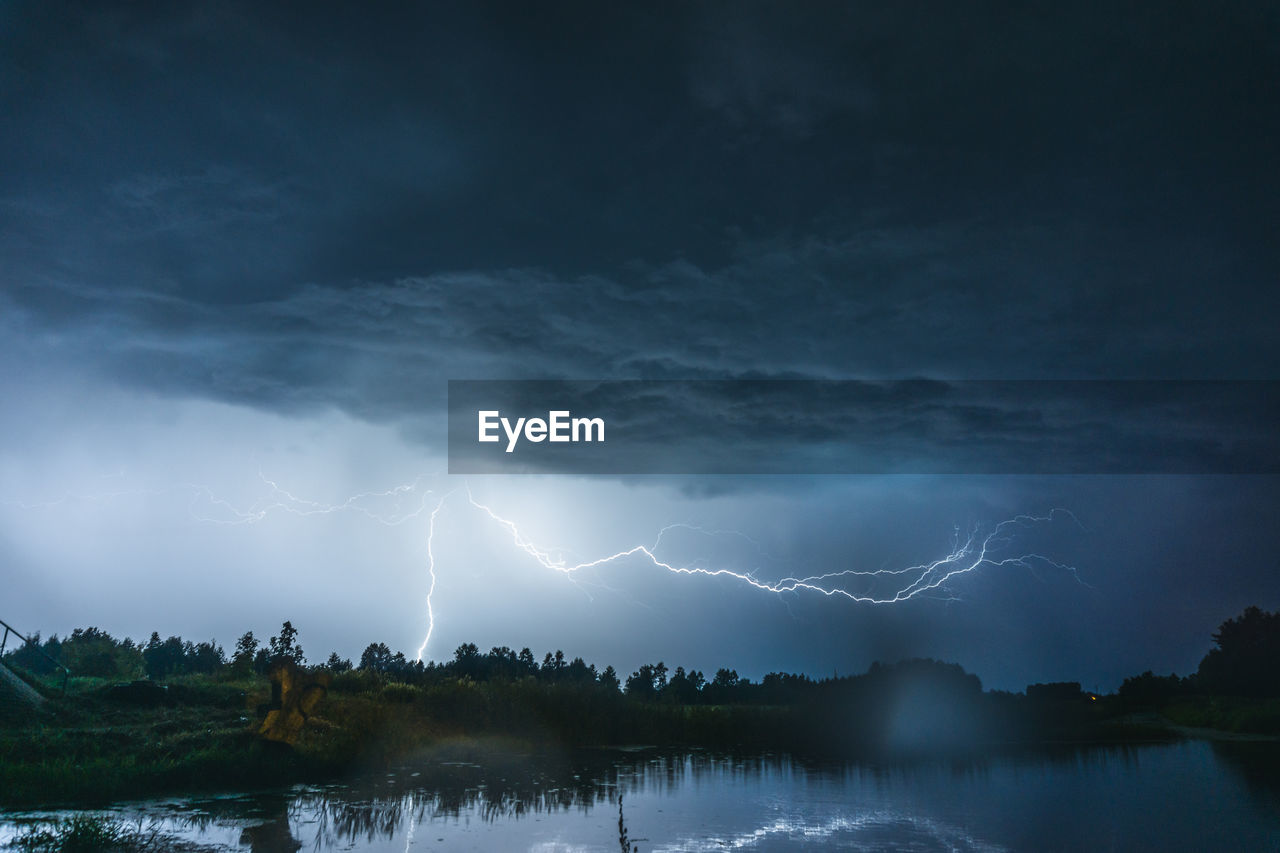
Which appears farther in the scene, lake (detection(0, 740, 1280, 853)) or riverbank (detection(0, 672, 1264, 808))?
riverbank (detection(0, 672, 1264, 808))

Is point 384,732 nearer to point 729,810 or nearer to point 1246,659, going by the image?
point 729,810

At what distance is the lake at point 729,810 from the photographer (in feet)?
39.6

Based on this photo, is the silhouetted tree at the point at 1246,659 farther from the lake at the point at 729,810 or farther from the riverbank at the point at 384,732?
the lake at the point at 729,810

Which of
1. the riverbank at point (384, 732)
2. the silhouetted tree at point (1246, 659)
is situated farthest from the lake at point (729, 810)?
the silhouetted tree at point (1246, 659)

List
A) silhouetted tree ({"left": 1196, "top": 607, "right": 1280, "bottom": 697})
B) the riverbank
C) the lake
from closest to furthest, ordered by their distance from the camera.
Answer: the lake < the riverbank < silhouetted tree ({"left": 1196, "top": 607, "right": 1280, "bottom": 697})

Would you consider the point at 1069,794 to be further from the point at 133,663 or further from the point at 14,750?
the point at 133,663

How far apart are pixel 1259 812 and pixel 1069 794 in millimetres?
3653

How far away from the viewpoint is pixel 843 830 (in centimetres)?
1316

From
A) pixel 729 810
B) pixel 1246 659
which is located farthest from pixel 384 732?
pixel 1246 659

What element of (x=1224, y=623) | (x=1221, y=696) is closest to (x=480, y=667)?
(x=1221, y=696)

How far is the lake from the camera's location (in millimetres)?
12070

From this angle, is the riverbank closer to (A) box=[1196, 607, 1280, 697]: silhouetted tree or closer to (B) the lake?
(B) the lake

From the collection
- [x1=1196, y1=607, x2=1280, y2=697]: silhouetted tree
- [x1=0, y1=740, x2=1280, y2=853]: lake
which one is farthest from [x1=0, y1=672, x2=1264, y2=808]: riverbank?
[x1=1196, y1=607, x2=1280, y2=697]: silhouetted tree

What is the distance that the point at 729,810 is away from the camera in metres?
15.2
